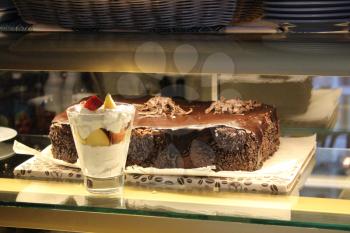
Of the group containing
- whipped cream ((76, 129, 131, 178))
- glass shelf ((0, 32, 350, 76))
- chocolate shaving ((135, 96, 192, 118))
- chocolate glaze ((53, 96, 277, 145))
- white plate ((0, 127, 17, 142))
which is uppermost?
glass shelf ((0, 32, 350, 76))

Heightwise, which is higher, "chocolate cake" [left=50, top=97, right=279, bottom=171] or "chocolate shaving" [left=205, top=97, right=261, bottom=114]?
"chocolate shaving" [left=205, top=97, right=261, bottom=114]

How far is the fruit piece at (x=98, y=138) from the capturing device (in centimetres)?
102

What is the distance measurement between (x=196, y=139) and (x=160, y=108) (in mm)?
140

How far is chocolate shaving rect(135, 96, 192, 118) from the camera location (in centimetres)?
122

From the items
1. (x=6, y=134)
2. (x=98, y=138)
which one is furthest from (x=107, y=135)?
(x=6, y=134)

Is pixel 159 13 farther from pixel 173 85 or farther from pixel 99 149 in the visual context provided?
pixel 173 85

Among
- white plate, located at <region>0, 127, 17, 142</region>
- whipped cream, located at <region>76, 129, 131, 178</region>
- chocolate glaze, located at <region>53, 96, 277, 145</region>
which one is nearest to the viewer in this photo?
whipped cream, located at <region>76, 129, 131, 178</region>

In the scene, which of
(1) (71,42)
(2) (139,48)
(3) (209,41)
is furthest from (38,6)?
(3) (209,41)

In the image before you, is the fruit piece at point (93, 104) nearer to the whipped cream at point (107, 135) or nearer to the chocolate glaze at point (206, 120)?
the whipped cream at point (107, 135)

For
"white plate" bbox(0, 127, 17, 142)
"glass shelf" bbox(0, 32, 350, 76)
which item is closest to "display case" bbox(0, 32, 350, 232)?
"glass shelf" bbox(0, 32, 350, 76)

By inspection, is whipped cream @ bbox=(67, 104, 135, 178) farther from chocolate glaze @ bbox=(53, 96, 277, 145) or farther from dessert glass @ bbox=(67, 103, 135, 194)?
chocolate glaze @ bbox=(53, 96, 277, 145)

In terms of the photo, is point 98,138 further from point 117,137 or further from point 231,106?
point 231,106

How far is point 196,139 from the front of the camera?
1.13 meters

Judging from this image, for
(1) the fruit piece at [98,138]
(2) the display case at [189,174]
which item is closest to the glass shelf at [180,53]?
(2) the display case at [189,174]
